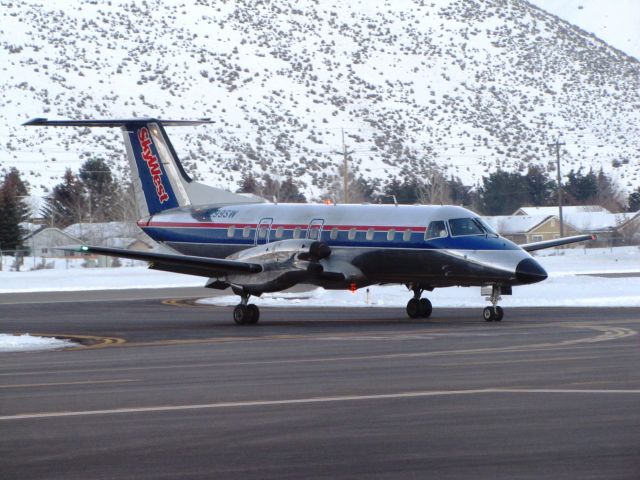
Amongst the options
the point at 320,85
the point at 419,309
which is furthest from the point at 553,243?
the point at 320,85

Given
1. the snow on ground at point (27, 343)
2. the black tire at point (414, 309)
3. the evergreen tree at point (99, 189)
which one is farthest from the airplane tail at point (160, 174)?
the evergreen tree at point (99, 189)

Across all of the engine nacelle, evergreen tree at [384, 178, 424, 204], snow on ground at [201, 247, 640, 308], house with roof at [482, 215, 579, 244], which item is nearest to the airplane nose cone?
the engine nacelle

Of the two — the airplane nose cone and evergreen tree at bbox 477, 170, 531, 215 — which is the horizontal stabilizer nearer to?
the airplane nose cone

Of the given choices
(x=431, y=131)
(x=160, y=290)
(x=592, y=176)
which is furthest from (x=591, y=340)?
(x=431, y=131)

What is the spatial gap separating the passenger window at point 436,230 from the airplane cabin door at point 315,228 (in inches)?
109

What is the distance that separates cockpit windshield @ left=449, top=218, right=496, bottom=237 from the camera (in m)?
→ 30.2

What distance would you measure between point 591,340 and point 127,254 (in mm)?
11690

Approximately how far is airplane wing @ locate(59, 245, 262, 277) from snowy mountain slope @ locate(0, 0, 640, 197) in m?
Answer: 74.3

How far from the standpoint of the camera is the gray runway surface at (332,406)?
34.2ft

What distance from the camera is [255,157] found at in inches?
4451

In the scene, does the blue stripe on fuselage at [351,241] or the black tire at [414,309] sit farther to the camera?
the black tire at [414,309]

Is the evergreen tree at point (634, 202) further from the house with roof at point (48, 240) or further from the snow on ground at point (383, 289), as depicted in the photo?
the house with roof at point (48, 240)

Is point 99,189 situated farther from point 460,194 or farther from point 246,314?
point 246,314

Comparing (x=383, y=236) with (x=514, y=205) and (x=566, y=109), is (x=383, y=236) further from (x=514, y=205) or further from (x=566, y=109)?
(x=566, y=109)
